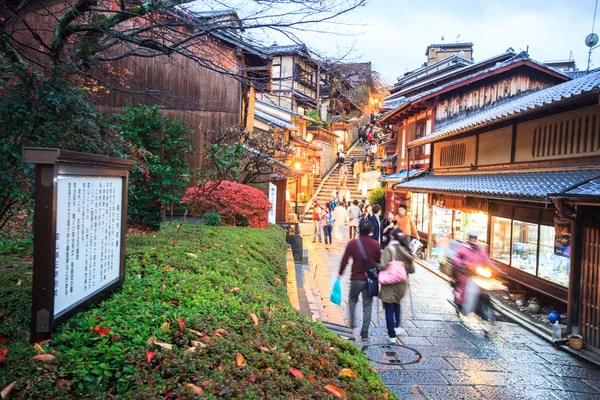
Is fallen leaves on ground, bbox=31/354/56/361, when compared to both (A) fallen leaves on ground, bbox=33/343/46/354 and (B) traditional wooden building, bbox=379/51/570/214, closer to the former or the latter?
(A) fallen leaves on ground, bbox=33/343/46/354

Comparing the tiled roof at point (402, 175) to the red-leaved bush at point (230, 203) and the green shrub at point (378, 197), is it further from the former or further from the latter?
the red-leaved bush at point (230, 203)

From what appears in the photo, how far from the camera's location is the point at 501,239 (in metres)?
14.1

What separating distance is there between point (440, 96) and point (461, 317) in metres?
14.7

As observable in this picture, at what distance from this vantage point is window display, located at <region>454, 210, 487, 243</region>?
15.7m

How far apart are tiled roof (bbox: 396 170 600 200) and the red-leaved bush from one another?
21.8ft

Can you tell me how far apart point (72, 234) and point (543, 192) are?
9102 mm

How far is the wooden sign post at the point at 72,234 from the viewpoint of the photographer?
3102 millimetres

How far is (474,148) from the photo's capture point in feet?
54.4

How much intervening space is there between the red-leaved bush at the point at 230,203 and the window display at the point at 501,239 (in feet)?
25.9

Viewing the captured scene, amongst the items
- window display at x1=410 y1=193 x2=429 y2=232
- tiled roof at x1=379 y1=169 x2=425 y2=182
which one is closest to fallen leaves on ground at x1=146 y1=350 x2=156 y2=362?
window display at x1=410 y1=193 x2=429 y2=232

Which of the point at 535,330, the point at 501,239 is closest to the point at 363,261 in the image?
the point at 535,330

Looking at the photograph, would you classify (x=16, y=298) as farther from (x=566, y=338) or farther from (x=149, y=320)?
(x=566, y=338)

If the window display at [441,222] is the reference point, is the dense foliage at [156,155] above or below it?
above

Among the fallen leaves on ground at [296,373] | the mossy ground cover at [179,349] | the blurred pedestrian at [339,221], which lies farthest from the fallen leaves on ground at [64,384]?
the blurred pedestrian at [339,221]
